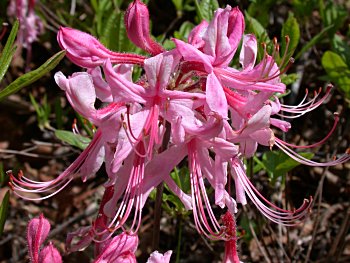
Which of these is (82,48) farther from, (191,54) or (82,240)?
(82,240)

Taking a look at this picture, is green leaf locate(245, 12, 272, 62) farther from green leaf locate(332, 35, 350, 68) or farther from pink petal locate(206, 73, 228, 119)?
pink petal locate(206, 73, 228, 119)

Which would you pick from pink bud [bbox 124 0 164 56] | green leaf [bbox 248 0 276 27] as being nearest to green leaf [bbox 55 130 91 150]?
pink bud [bbox 124 0 164 56]

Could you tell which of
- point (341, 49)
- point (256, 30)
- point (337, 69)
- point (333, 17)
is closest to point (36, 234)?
point (256, 30)

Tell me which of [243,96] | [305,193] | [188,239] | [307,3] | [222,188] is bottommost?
[188,239]

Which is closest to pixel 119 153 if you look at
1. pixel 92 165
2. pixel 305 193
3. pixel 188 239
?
pixel 92 165

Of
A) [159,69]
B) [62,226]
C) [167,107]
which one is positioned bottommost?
[62,226]

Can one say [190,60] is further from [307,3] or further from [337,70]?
[307,3]

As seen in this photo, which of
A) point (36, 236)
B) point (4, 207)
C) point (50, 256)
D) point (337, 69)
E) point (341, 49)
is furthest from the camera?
point (341, 49)
